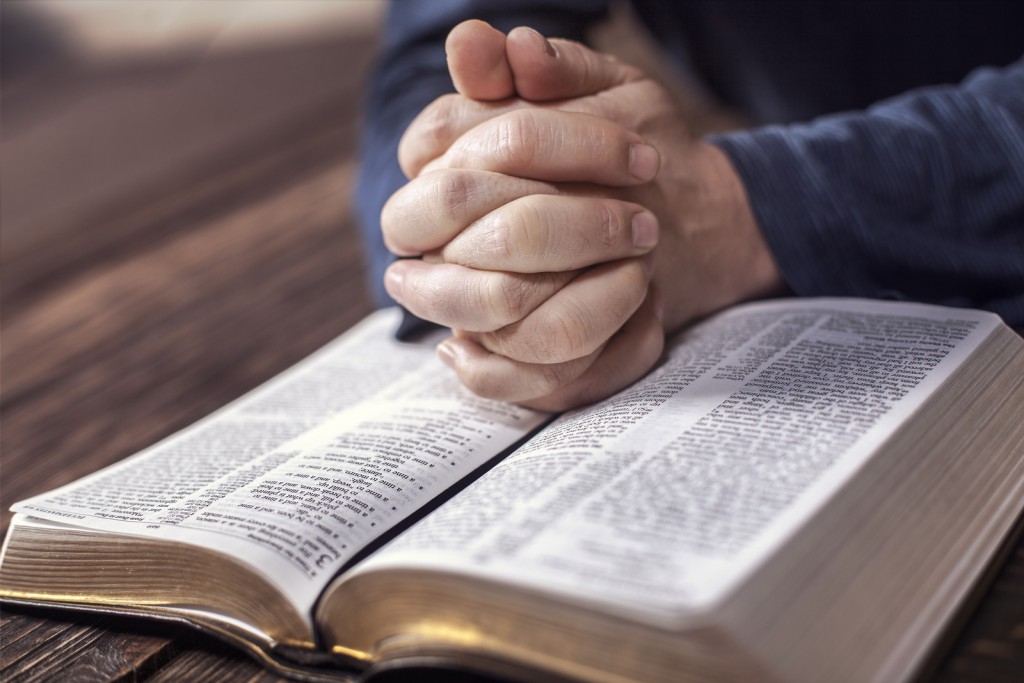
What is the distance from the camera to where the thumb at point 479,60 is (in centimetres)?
54

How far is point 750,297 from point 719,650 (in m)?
0.38

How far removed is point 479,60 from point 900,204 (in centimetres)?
32

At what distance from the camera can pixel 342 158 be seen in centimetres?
140

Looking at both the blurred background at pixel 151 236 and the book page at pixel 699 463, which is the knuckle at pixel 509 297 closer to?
the book page at pixel 699 463

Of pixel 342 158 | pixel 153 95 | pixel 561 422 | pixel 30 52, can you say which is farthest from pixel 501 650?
pixel 153 95

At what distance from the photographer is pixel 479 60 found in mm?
550

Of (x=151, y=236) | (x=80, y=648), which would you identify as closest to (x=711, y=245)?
(x=80, y=648)

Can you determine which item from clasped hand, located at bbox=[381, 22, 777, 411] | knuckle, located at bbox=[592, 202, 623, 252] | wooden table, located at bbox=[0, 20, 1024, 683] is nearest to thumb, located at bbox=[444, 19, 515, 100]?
clasped hand, located at bbox=[381, 22, 777, 411]

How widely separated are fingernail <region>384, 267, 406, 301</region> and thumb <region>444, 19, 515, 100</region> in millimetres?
126

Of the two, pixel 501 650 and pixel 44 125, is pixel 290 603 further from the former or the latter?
pixel 44 125

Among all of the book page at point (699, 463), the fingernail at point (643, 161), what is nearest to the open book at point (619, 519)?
the book page at point (699, 463)

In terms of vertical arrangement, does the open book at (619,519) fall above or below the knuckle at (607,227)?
below

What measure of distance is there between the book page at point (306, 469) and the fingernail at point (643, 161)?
0.54 ft

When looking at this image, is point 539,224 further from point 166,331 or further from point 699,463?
point 166,331
